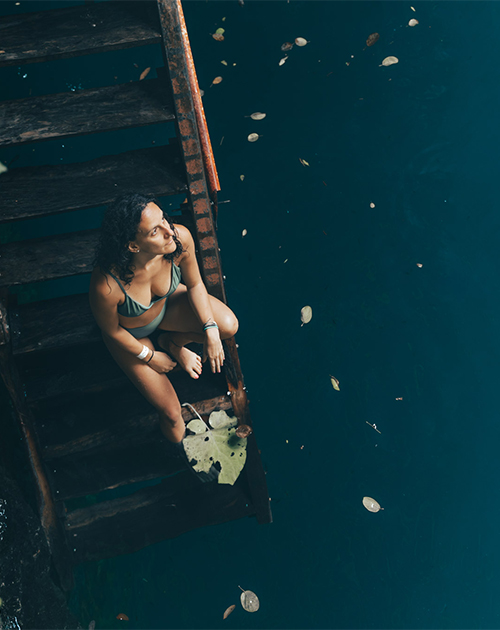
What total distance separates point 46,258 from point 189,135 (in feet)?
3.33

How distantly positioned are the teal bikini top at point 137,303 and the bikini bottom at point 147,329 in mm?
142

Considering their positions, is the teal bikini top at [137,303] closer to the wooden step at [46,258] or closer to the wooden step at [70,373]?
the wooden step at [46,258]

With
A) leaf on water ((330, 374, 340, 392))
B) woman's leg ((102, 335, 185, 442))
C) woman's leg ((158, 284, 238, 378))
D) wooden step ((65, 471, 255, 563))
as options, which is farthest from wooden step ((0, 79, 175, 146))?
leaf on water ((330, 374, 340, 392))

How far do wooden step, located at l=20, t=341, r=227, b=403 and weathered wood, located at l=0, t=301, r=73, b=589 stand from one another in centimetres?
10

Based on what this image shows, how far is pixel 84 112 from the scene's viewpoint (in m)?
2.29

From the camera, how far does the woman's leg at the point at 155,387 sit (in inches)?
104

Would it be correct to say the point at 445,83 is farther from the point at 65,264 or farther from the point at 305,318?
the point at 65,264

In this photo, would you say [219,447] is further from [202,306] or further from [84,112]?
[84,112]

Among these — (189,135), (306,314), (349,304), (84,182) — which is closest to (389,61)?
(349,304)

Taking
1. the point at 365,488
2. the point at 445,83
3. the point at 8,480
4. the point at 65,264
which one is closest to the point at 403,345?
the point at 365,488

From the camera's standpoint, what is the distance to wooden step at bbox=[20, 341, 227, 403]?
294 cm

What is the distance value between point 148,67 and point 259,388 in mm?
3102

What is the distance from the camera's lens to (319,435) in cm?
456

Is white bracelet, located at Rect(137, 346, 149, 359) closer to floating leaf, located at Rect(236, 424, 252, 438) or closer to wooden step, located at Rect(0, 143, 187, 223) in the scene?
wooden step, located at Rect(0, 143, 187, 223)
